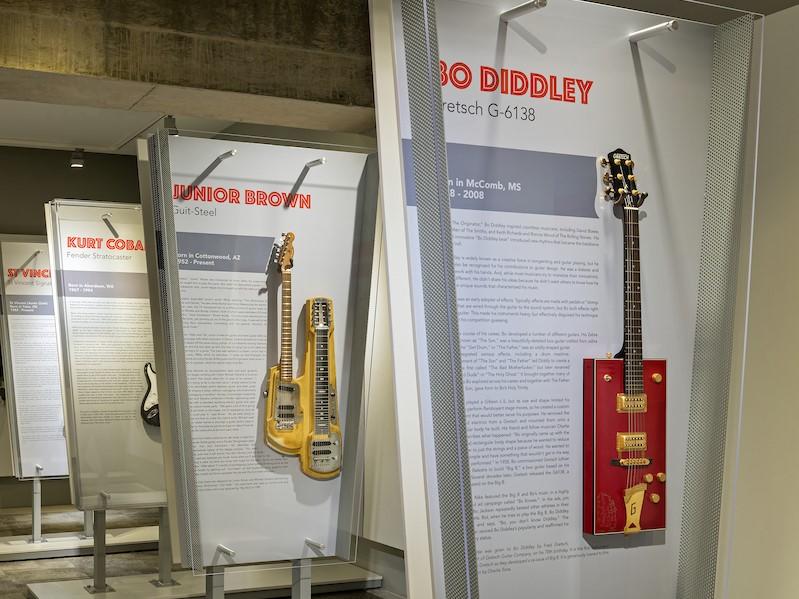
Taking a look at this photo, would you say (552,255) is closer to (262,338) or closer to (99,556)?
(262,338)

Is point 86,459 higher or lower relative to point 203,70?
lower

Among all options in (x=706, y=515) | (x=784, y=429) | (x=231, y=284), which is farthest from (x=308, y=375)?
(x=706, y=515)

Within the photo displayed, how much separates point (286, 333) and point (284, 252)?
0.30 meters

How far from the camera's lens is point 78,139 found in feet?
27.2

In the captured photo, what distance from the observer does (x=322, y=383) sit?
3666mm

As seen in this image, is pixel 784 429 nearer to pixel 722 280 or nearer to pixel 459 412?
pixel 722 280

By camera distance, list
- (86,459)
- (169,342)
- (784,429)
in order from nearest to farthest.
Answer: (784,429), (169,342), (86,459)

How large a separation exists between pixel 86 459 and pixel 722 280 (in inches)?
179

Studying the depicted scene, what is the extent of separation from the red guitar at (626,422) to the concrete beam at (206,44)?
2.25 m

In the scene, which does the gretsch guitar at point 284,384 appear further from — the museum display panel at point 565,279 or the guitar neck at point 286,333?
the museum display panel at point 565,279

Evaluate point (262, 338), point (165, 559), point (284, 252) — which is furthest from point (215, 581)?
point (165, 559)

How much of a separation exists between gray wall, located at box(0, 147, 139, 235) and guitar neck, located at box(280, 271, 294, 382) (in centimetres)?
561

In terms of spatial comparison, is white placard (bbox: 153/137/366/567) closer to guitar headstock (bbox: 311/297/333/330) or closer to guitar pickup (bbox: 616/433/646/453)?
guitar headstock (bbox: 311/297/333/330)

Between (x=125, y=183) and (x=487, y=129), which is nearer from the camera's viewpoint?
(x=487, y=129)
